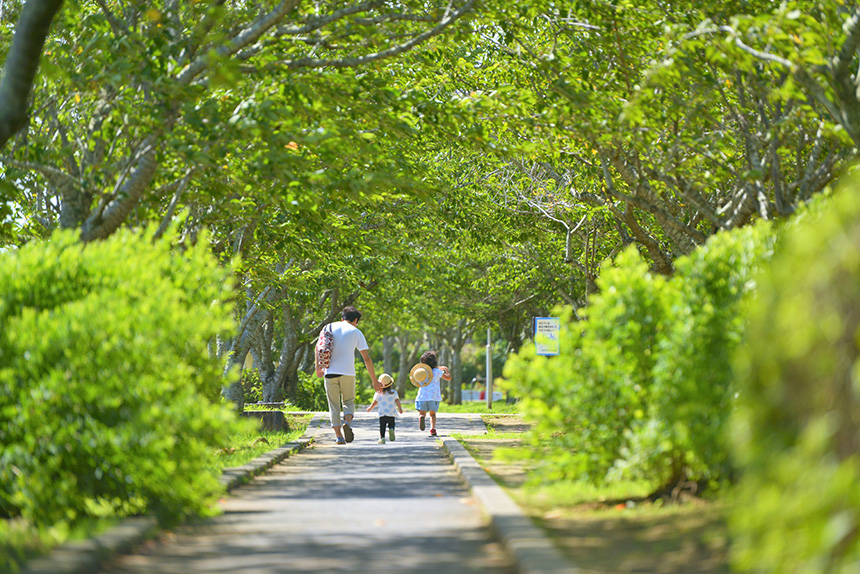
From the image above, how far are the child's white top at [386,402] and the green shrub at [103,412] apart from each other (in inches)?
354

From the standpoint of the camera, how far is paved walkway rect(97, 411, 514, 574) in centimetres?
630

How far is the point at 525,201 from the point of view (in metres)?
21.3

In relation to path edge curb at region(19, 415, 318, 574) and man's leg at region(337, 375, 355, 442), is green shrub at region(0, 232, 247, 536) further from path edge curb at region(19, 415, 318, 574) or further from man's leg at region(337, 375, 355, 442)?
man's leg at region(337, 375, 355, 442)

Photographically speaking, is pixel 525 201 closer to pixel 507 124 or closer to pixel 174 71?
pixel 507 124

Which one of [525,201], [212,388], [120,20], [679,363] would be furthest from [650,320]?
[525,201]

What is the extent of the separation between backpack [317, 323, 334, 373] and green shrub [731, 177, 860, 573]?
11.3 meters

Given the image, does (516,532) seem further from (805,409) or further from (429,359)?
(429,359)

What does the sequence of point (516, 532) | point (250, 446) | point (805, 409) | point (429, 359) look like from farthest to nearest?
point (429, 359) → point (250, 446) → point (516, 532) → point (805, 409)

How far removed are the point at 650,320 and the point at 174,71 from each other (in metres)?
6.38

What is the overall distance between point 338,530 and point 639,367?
265 centimetres

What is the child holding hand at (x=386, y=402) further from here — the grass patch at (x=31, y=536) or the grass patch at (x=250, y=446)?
the grass patch at (x=31, y=536)

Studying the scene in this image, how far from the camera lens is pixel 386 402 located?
1662cm

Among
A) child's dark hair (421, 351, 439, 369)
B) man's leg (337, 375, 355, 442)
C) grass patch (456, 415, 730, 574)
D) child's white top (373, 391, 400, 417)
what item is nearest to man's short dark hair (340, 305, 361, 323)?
man's leg (337, 375, 355, 442)

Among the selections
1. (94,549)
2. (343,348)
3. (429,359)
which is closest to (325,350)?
(343,348)
